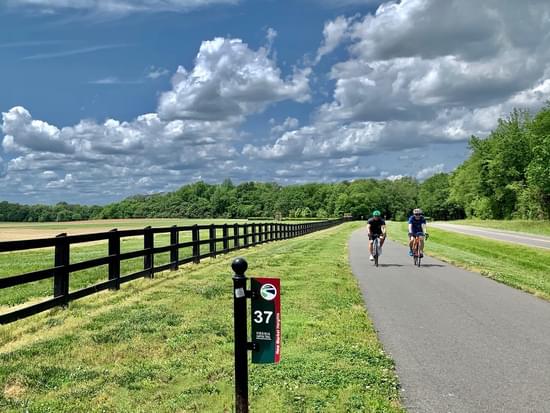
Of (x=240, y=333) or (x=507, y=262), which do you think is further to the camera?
(x=507, y=262)

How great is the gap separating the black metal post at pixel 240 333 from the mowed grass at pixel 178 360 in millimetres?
423

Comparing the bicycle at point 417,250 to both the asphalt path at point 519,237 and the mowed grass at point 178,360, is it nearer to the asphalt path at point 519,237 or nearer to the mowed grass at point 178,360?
the mowed grass at point 178,360

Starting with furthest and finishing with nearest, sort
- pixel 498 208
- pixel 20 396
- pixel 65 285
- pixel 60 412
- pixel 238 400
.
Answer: pixel 498 208
pixel 65 285
pixel 20 396
pixel 60 412
pixel 238 400

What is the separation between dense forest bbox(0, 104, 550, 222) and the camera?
254ft

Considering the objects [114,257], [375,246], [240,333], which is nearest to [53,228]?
[375,246]

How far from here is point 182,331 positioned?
23.4 ft

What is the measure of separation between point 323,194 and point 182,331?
182749 millimetres

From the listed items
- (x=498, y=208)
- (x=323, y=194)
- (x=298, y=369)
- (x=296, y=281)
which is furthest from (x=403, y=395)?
(x=323, y=194)

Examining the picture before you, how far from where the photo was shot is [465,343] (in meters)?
6.99

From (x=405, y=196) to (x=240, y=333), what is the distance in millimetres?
180122

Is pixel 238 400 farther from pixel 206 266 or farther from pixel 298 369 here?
pixel 206 266

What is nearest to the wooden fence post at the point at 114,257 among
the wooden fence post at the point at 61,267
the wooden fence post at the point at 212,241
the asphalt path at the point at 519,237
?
the wooden fence post at the point at 61,267

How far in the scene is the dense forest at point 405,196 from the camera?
254ft

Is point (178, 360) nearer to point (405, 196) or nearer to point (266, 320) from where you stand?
point (266, 320)
